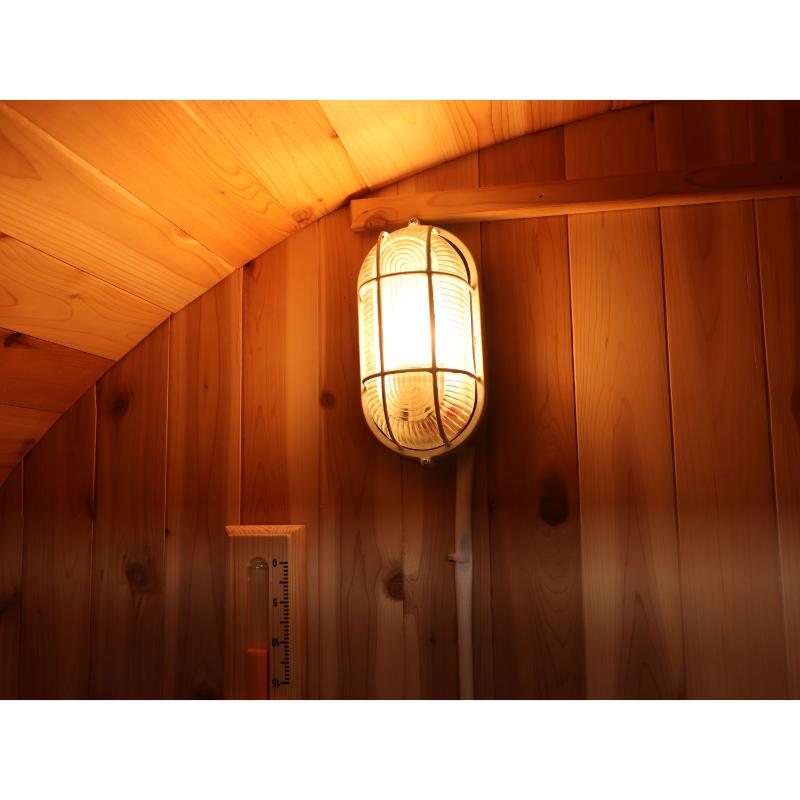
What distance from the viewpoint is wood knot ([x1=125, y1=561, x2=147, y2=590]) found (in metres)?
1.23

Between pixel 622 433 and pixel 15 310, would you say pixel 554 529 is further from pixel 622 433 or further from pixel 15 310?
pixel 15 310

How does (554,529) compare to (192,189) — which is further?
(554,529)

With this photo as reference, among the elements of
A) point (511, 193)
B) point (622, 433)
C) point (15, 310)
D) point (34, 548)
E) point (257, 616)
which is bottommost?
point (257, 616)

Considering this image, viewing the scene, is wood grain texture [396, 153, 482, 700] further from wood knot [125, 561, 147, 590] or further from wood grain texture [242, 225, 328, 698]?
wood knot [125, 561, 147, 590]

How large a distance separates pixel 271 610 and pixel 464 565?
0.33 meters

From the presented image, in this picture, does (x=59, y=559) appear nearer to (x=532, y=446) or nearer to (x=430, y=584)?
(x=430, y=584)

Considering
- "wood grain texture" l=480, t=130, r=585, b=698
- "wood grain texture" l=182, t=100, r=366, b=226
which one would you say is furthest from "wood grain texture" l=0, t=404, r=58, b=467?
"wood grain texture" l=480, t=130, r=585, b=698

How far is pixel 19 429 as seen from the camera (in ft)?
4.05

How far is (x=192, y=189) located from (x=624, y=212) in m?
0.71

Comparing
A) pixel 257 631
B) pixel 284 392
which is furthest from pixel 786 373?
pixel 257 631
